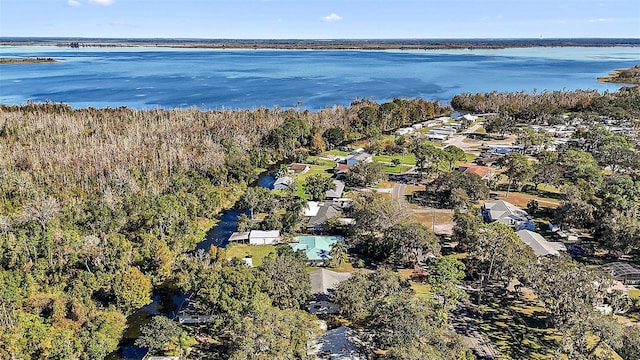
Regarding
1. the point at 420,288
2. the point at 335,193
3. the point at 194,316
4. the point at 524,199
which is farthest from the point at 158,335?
the point at 524,199

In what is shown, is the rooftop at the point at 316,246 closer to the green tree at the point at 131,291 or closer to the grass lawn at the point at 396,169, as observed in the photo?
the green tree at the point at 131,291

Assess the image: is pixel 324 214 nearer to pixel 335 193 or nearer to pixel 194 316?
pixel 335 193

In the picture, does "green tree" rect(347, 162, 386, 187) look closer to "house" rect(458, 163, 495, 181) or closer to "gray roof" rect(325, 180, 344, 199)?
"gray roof" rect(325, 180, 344, 199)

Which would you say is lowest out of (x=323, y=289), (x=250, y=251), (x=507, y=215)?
(x=250, y=251)

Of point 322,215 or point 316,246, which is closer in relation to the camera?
point 316,246

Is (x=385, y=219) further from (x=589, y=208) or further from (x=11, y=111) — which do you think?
(x=11, y=111)

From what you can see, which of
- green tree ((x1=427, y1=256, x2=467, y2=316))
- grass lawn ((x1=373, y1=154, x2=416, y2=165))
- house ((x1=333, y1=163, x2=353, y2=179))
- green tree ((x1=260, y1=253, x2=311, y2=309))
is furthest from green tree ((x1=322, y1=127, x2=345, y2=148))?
green tree ((x1=260, y1=253, x2=311, y2=309))
